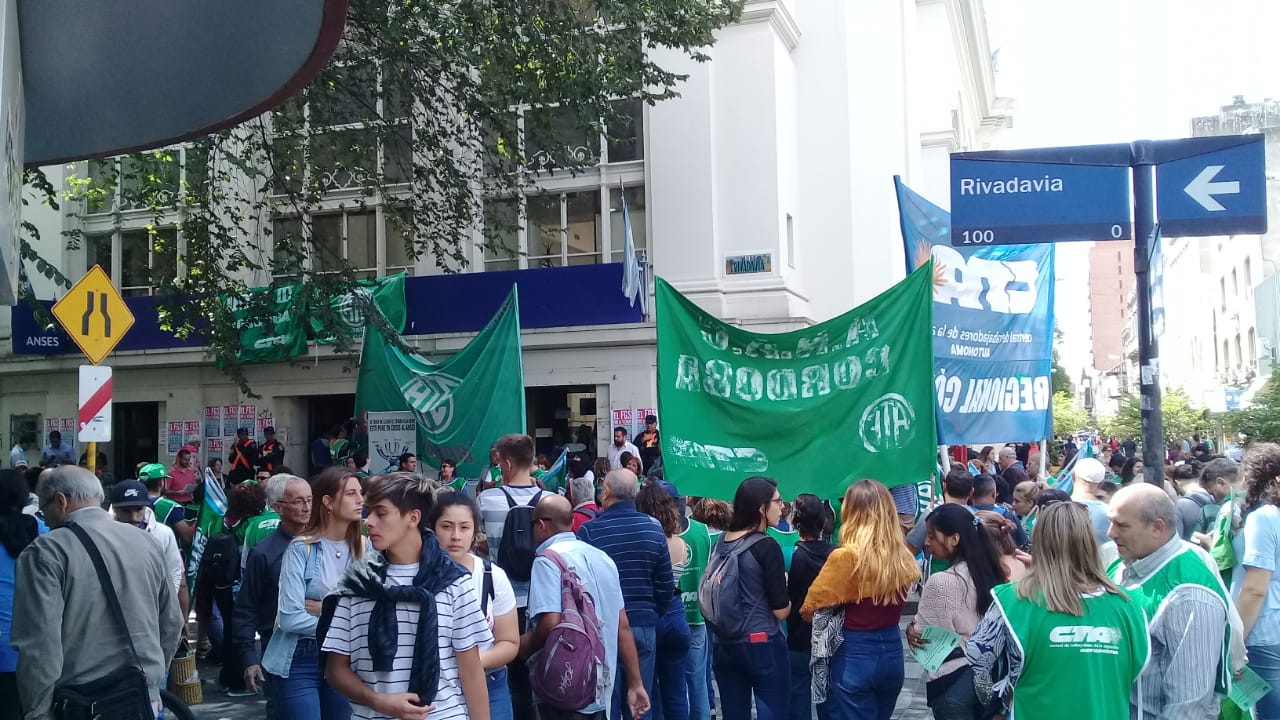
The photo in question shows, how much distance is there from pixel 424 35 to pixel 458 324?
918cm

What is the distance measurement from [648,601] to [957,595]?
1.82 m

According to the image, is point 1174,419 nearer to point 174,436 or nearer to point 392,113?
point 174,436

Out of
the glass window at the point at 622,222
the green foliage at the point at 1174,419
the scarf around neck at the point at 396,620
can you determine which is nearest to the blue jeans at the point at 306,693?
the scarf around neck at the point at 396,620

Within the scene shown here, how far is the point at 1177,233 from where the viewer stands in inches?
225

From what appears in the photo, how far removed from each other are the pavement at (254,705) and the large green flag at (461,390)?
408 centimetres

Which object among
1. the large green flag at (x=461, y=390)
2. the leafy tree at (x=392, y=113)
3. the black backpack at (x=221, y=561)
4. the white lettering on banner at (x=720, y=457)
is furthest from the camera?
the leafy tree at (x=392, y=113)

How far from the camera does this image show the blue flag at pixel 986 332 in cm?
1100

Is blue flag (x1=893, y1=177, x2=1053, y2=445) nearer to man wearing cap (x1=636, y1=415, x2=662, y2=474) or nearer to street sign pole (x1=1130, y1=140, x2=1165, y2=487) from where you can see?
street sign pole (x1=1130, y1=140, x2=1165, y2=487)

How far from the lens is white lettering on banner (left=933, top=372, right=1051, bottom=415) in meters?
11.0

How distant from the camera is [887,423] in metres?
8.93

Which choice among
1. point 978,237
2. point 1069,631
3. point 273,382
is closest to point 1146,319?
point 978,237

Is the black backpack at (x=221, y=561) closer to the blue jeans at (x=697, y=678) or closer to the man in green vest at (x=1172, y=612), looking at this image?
the blue jeans at (x=697, y=678)

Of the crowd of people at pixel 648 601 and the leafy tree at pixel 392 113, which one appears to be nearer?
the crowd of people at pixel 648 601

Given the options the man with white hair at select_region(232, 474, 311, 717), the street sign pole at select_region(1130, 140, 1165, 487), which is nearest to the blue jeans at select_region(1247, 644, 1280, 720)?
the street sign pole at select_region(1130, 140, 1165, 487)
